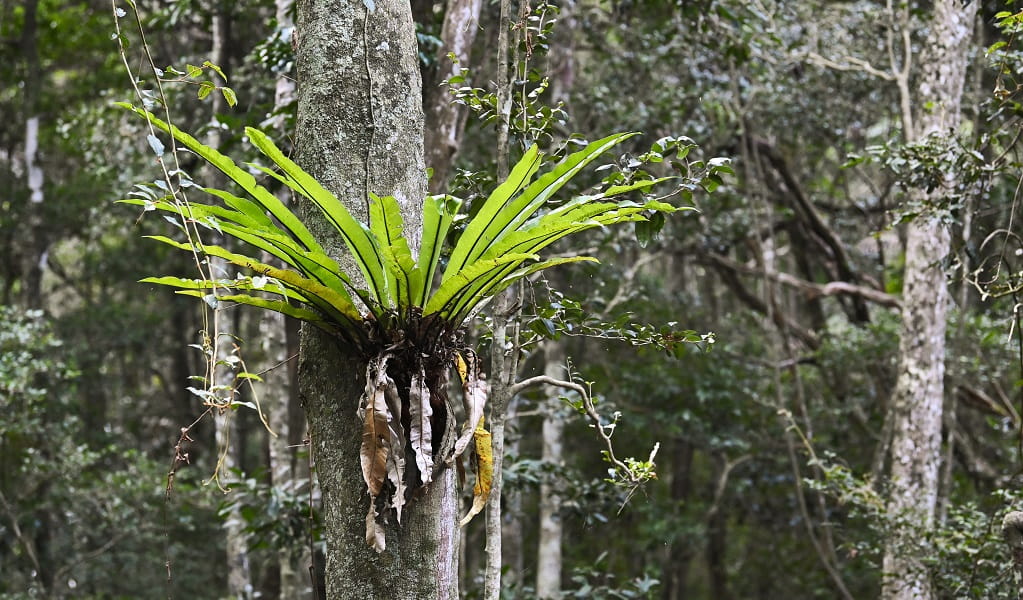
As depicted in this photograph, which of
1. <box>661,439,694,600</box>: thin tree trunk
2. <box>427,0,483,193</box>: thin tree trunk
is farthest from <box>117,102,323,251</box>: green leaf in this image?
<box>661,439,694,600</box>: thin tree trunk

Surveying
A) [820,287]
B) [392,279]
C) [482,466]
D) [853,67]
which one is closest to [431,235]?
[392,279]

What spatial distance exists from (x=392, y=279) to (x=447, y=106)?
1801 mm

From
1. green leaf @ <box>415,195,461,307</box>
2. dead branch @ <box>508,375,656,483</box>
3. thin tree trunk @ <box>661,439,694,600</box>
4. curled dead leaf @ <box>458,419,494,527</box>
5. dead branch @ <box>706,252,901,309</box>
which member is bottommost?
thin tree trunk @ <box>661,439,694,600</box>

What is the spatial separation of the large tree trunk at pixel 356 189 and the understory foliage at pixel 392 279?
66mm

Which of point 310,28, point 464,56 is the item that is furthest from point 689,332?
point 464,56

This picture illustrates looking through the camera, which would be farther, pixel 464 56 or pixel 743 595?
pixel 743 595

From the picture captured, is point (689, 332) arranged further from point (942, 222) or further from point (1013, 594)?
point (1013, 594)

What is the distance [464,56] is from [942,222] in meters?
1.99

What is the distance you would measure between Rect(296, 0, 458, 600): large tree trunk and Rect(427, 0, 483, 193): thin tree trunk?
126cm

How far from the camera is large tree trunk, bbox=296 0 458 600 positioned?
5.97 ft

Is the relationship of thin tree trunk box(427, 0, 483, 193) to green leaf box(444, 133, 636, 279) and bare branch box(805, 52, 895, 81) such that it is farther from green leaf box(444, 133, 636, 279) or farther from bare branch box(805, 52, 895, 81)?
bare branch box(805, 52, 895, 81)

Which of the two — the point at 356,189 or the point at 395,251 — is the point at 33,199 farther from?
the point at 395,251

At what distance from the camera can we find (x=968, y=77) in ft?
23.5

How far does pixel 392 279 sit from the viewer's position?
1806mm
